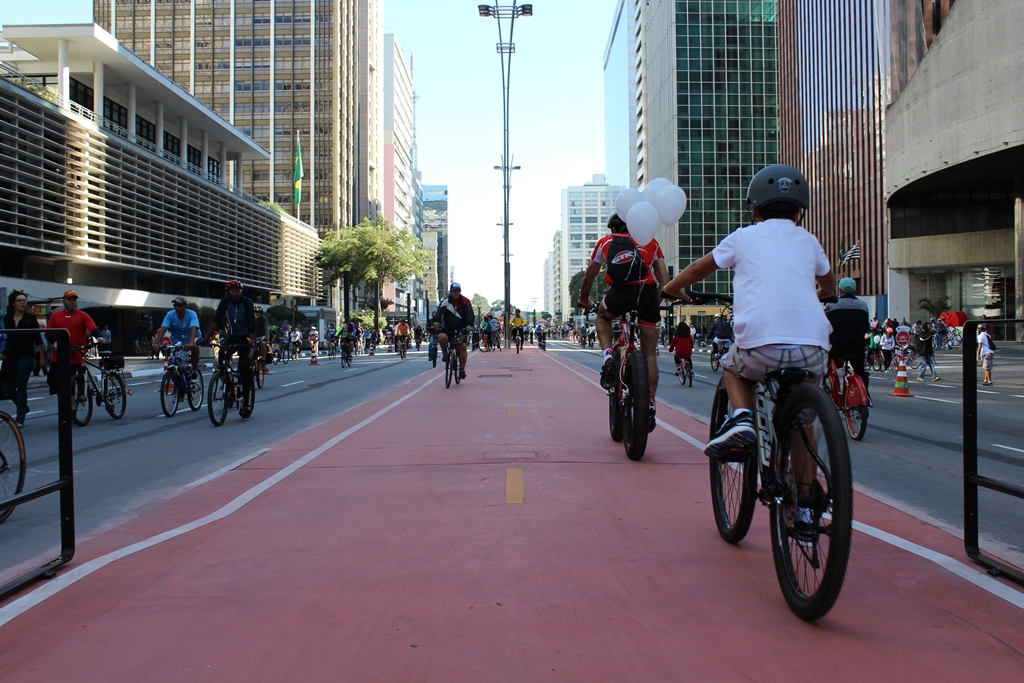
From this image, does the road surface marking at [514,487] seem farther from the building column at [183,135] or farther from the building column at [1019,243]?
the building column at [183,135]

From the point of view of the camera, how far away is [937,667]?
2672mm

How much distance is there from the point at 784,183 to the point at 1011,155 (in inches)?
1526

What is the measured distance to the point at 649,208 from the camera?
6.59 metres

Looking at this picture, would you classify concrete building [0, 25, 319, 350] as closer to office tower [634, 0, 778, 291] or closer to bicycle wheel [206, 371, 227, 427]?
bicycle wheel [206, 371, 227, 427]

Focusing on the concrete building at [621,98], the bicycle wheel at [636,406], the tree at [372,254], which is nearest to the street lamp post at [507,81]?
the tree at [372,254]

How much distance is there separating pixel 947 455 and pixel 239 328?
856 centimetres

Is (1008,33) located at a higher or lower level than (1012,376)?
higher

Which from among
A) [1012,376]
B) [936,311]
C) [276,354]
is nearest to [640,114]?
[936,311]

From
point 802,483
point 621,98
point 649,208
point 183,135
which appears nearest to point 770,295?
point 802,483

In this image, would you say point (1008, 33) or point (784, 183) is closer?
point (784, 183)

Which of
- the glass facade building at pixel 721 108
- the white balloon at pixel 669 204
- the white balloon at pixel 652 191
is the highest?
the glass facade building at pixel 721 108

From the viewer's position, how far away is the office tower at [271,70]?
3349 inches

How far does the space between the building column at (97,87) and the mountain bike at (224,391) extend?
32.4 metres

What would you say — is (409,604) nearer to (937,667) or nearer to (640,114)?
(937,667)
